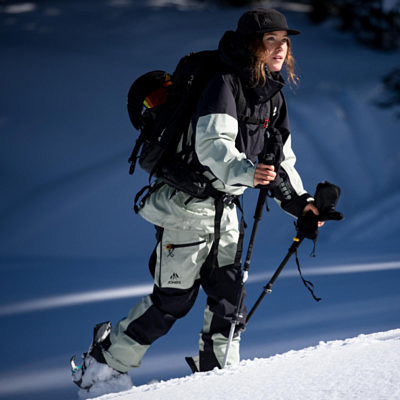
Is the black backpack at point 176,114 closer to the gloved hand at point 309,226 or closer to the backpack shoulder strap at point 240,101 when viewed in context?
the backpack shoulder strap at point 240,101

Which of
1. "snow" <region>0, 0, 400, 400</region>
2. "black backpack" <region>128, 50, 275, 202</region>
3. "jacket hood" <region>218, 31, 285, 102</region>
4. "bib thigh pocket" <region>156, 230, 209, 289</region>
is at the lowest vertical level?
"snow" <region>0, 0, 400, 400</region>

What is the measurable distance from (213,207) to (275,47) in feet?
2.24

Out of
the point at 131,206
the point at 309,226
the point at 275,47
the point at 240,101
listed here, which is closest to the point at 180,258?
the point at 309,226

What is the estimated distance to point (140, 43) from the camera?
7902 mm

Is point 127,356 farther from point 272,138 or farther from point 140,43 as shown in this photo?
point 140,43

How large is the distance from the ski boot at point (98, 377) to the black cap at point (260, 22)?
1.46 m

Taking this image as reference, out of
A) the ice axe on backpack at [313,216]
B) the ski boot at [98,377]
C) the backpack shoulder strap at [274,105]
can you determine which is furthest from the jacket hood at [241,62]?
the ski boot at [98,377]

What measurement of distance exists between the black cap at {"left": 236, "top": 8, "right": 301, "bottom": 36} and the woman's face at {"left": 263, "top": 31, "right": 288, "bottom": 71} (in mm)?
41

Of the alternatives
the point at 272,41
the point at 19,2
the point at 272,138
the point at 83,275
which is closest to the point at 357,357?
the point at 272,138

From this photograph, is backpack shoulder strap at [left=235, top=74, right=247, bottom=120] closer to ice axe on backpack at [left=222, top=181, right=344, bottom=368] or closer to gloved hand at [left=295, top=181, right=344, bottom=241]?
ice axe on backpack at [left=222, top=181, right=344, bottom=368]

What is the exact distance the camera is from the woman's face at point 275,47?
1913mm

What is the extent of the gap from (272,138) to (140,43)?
6664 millimetres

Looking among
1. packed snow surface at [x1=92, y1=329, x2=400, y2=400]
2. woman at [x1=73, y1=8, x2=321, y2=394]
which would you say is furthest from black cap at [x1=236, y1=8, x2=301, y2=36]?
packed snow surface at [x1=92, y1=329, x2=400, y2=400]

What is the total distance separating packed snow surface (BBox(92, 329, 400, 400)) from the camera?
125 cm
